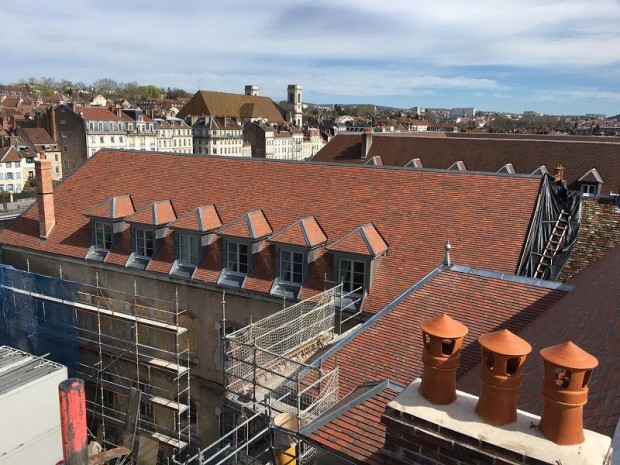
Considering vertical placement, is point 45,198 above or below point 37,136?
below

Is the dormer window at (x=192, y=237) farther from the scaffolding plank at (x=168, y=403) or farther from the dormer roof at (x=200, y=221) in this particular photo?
the scaffolding plank at (x=168, y=403)

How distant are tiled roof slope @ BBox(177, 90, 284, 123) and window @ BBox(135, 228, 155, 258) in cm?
11164

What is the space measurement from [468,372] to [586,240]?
10.9 m

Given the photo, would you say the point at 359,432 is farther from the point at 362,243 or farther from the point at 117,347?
the point at 117,347

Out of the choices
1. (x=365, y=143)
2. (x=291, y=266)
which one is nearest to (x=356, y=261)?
(x=291, y=266)

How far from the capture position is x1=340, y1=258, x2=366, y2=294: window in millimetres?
17906

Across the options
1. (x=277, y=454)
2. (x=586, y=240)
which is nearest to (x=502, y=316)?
(x=277, y=454)

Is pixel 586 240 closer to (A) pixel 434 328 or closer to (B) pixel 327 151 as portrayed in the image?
(A) pixel 434 328

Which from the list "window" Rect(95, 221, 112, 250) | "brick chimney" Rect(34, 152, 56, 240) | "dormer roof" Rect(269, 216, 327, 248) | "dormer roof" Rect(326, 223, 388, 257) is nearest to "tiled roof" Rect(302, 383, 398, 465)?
"dormer roof" Rect(326, 223, 388, 257)

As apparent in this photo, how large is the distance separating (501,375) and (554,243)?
1474 cm

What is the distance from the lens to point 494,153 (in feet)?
136

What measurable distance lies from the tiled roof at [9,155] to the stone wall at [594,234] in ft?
231

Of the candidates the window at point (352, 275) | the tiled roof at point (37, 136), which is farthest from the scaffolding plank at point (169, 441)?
the tiled roof at point (37, 136)

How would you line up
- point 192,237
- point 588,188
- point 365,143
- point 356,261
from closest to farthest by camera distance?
point 356,261 < point 192,237 < point 588,188 < point 365,143
